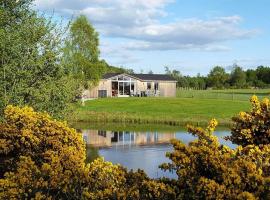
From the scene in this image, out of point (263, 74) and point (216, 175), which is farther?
point (263, 74)

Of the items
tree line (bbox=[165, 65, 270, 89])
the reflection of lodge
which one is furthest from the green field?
tree line (bbox=[165, 65, 270, 89])

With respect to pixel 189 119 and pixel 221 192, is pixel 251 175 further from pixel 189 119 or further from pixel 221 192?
pixel 189 119

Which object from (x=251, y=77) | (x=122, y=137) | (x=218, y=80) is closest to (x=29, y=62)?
(x=122, y=137)

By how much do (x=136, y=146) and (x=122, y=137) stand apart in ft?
17.4

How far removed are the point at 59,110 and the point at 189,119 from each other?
35.1 metres

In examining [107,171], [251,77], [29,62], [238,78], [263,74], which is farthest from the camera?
[251,77]

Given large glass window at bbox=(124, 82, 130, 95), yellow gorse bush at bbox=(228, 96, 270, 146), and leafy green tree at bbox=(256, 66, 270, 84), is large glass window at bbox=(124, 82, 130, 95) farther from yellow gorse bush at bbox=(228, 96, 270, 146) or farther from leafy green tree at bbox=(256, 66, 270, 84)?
leafy green tree at bbox=(256, 66, 270, 84)

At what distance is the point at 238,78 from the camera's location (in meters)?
153

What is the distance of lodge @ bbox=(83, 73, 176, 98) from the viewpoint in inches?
3260

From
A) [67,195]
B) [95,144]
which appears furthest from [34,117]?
[95,144]

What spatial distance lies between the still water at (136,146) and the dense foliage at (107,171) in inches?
450

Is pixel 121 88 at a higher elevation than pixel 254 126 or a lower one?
higher

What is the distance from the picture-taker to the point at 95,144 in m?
33.9

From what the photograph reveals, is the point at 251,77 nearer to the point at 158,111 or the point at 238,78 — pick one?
the point at 238,78
